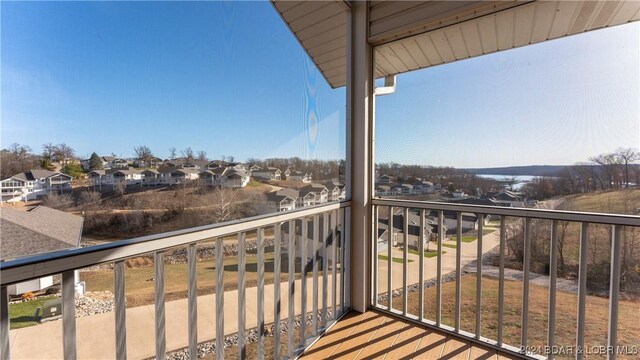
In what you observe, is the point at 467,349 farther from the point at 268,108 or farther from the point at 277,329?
the point at 268,108

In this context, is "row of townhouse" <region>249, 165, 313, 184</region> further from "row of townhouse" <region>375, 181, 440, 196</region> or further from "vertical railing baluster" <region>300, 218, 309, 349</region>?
Result: "row of townhouse" <region>375, 181, 440, 196</region>

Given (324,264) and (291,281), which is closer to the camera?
(291,281)

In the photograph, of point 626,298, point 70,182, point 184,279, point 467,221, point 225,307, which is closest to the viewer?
point 70,182

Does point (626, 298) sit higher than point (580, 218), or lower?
lower

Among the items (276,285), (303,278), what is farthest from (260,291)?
(303,278)

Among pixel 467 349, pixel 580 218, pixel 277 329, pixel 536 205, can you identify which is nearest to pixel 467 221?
pixel 536 205

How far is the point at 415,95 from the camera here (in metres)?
2.32

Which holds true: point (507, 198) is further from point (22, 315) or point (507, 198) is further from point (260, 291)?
point (22, 315)

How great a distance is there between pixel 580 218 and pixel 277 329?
1959 millimetres

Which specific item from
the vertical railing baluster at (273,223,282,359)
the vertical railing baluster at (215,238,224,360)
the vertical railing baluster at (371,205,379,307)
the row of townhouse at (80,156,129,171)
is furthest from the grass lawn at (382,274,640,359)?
the row of townhouse at (80,156,129,171)

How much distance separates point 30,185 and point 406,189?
2216 mm

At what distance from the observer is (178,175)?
981mm

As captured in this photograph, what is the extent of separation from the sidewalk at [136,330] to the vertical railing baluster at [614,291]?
201 cm

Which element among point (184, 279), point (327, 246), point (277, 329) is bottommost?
point (277, 329)
